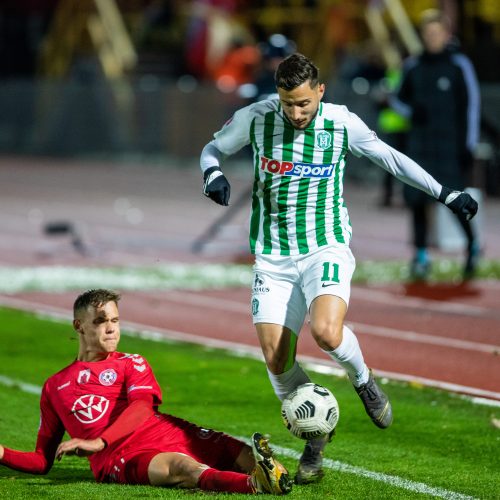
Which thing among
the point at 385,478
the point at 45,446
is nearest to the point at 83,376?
the point at 45,446

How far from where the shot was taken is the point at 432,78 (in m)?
14.5

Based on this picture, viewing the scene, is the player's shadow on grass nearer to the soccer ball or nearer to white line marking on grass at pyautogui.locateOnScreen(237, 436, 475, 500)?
white line marking on grass at pyautogui.locateOnScreen(237, 436, 475, 500)

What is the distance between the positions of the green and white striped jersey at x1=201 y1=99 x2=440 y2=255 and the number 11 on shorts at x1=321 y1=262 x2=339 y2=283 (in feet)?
0.49

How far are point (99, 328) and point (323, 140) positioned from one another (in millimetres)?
1533

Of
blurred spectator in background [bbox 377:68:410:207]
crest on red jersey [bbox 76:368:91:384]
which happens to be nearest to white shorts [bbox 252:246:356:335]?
crest on red jersey [bbox 76:368:91:384]

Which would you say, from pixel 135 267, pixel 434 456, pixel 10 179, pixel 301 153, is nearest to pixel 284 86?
pixel 301 153

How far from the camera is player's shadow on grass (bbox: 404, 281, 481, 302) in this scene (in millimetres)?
13562

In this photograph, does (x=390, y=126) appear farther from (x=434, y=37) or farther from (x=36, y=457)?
(x=36, y=457)

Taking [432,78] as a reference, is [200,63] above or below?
above

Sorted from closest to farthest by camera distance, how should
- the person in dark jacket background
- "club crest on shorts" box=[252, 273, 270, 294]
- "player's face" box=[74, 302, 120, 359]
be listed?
1. "player's face" box=[74, 302, 120, 359]
2. "club crest on shorts" box=[252, 273, 270, 294]
3. the person in dark jacket background

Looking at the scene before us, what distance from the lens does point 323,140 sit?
7.07 metres

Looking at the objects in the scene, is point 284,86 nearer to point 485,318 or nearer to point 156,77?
point 485,318

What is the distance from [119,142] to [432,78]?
63.9 feet

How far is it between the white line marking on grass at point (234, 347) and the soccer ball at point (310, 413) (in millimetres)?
2521
